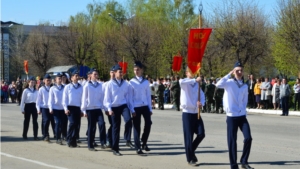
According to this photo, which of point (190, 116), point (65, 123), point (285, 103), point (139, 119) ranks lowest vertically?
point (65, 123)

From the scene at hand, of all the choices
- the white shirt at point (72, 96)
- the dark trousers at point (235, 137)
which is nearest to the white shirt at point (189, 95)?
the dark trousers at point (235, 137)

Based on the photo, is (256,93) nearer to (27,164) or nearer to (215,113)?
(215,113)

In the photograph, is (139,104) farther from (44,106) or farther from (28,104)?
(28,104)

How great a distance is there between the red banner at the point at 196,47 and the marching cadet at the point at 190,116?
17cm

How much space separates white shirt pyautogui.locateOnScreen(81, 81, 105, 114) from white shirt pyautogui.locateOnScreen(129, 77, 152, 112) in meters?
1.17

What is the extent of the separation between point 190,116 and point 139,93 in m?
2.03

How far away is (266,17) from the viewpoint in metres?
45.9

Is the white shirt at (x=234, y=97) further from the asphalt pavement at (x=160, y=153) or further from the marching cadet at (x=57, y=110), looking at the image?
the marching cadet at (x=57, y=110)

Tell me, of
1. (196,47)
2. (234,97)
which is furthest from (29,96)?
(234,97)

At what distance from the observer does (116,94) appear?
13.3 metres

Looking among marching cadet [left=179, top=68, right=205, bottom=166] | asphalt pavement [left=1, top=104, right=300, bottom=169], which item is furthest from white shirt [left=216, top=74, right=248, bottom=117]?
asphalt pavement [left=1, top=104, right=300, bottom=169]

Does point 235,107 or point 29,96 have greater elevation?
point 29,96

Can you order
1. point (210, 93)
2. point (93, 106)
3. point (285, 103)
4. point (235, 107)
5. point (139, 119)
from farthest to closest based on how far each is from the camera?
point (210, 93)
point (285, 103)
point (93, 106)
point (139, 119)
point (235, 107)

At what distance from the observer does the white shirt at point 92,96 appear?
14.2 metres
